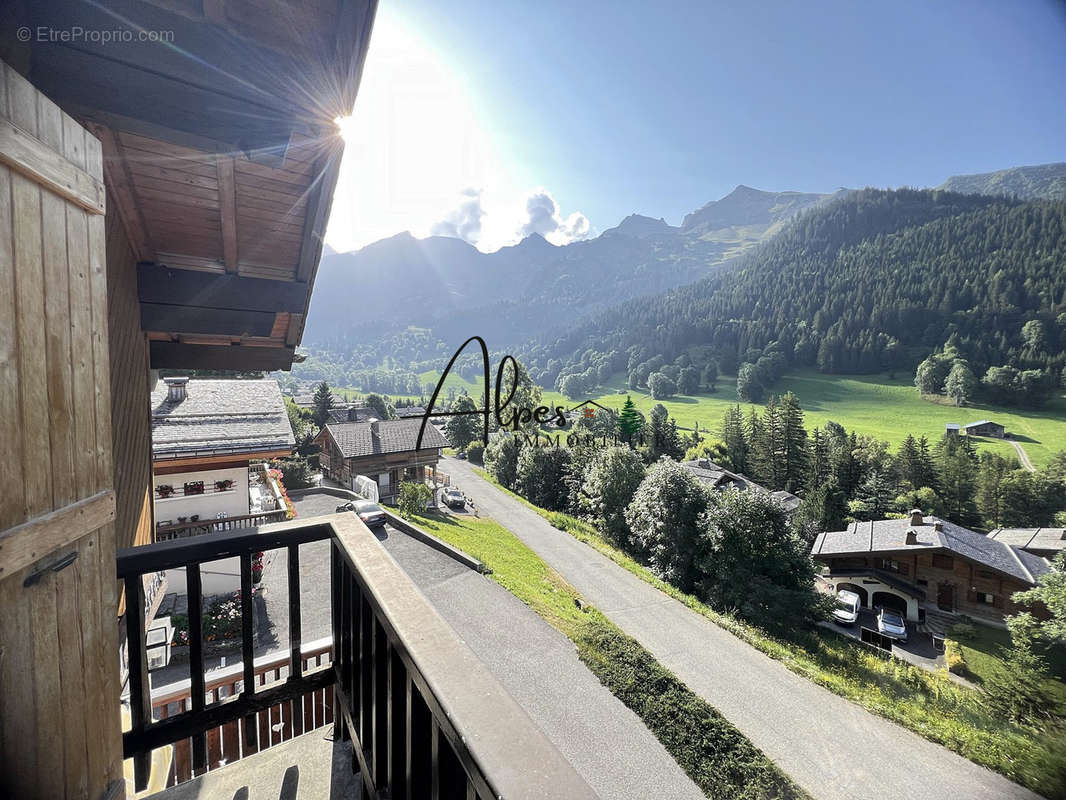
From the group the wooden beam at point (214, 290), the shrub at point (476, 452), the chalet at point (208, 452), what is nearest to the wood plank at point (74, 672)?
the wooden beam at point (214, 290)

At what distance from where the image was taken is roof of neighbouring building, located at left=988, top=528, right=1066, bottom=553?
18.6 m

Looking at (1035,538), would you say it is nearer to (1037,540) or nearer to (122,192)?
(1037,540)

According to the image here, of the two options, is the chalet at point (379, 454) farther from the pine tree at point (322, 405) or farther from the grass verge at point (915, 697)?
the pine tree at point (322, 405)

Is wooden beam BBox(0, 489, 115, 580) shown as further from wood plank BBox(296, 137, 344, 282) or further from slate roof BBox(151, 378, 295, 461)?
slate roof BBox(151, 378, 295, 461)

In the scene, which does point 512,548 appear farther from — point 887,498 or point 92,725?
point 887,498

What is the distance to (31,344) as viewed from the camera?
0.95 metres

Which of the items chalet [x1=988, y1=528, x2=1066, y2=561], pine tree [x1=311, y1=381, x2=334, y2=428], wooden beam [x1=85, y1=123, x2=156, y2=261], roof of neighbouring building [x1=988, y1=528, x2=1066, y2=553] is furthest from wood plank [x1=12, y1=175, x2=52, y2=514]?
Result: pine tree [x1=311, y1=381, x2=334, y2=428]

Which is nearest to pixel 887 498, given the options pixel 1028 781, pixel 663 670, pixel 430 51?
pixel 663 670

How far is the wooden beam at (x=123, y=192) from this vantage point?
1.85 meters

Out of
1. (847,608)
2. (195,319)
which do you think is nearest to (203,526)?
(195,319)

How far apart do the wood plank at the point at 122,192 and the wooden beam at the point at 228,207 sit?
384mm

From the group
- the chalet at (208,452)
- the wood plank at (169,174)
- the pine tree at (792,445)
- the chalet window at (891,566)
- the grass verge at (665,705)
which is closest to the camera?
the wood plank at (169,174)

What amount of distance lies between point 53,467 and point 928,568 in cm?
2763

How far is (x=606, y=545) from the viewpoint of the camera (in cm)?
1895
